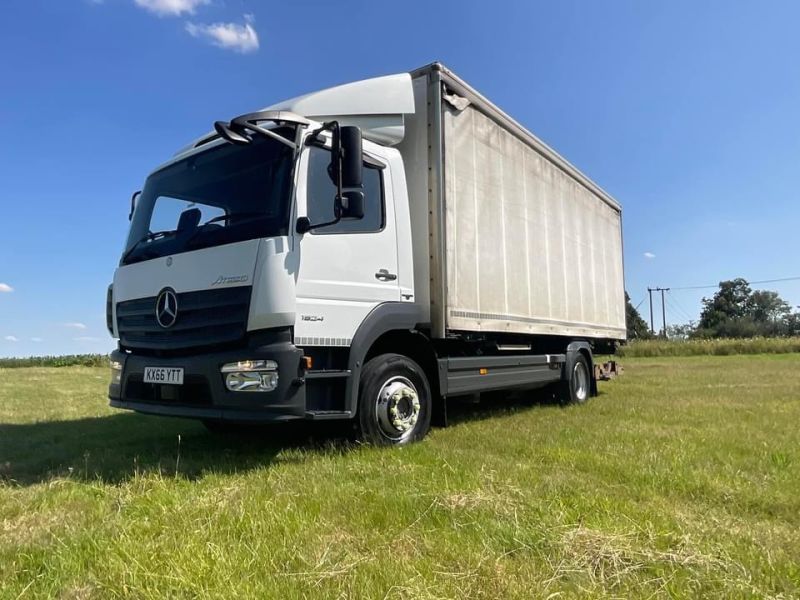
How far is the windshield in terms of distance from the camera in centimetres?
448

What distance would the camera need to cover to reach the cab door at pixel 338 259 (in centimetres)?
447

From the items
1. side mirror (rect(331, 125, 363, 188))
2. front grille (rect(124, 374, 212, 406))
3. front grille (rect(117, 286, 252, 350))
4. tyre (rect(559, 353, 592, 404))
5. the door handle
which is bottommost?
tyre (rect(559, 353, 592, 404))

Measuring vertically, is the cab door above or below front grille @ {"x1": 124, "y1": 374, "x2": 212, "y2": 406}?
above

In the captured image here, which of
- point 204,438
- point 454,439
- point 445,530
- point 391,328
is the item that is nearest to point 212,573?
point 445,530

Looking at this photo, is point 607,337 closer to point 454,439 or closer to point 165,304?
point 454,439

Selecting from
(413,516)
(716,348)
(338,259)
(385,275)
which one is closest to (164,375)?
(338,259)

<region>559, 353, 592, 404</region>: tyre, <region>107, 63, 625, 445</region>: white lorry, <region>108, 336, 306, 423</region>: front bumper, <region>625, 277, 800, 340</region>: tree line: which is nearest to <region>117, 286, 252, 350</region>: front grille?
<region>107, 63, 625, 445</region>: white lorry

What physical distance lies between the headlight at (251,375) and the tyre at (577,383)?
5.74 meters

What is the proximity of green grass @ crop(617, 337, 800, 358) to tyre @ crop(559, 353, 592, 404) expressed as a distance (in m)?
26.3

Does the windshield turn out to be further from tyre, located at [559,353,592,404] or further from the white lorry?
tyre, located at [559,353,592,404]

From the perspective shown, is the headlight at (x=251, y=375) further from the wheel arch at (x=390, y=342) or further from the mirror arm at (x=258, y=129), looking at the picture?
the mirror arm at (x=258, y=129)

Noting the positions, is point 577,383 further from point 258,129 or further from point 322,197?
point 258,129

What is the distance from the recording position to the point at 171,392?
15.2ft

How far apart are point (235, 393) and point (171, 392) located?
2.44ft
